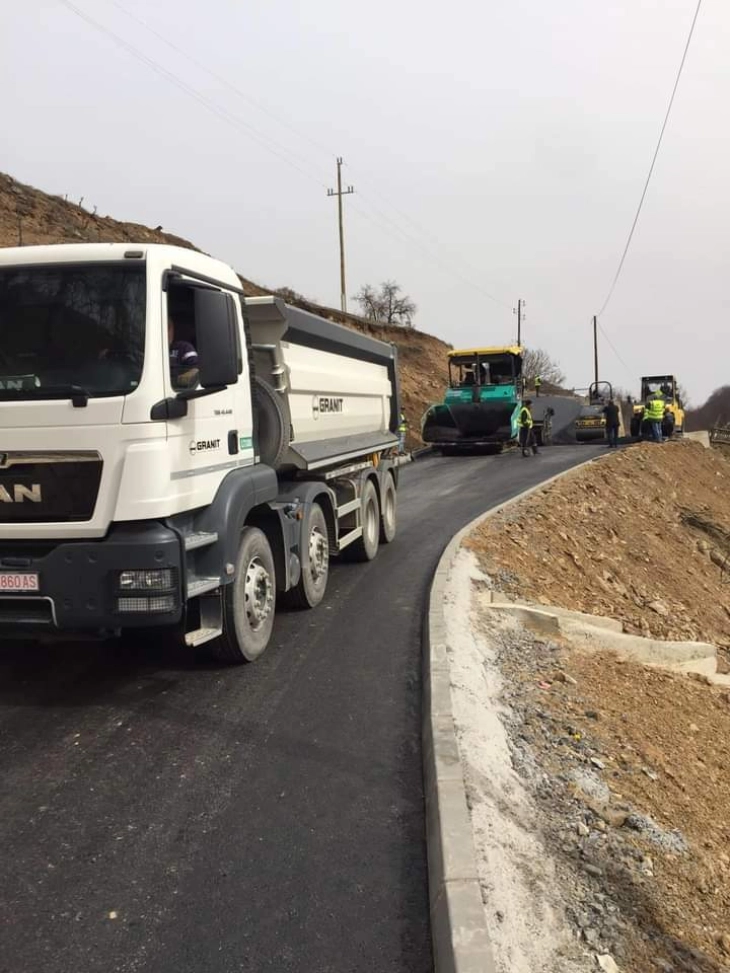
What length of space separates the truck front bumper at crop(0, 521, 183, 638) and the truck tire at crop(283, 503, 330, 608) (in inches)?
94.0

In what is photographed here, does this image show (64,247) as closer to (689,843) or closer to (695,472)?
(689,843)

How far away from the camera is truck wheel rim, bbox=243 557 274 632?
213 inches

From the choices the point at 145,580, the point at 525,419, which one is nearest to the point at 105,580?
the point at 145,580

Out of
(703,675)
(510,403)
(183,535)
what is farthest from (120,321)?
(510,403)

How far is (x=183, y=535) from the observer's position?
14.5 feet

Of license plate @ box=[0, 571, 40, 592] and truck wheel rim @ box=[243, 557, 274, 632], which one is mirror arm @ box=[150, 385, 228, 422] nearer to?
license plate @ box=[0, 571, 40, 592]

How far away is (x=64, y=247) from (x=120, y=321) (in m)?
0.66

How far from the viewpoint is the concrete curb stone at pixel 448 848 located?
7.97 ft

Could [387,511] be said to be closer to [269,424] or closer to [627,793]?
[269,424]

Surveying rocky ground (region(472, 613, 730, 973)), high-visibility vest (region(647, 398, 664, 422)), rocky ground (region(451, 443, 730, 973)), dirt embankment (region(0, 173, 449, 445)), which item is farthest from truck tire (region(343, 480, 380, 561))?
high-visibility vest (region(647, 398, 664, 422))

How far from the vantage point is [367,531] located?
30.3 ft

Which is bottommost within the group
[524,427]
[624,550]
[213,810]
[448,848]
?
[624,550]

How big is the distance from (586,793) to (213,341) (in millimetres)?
3342

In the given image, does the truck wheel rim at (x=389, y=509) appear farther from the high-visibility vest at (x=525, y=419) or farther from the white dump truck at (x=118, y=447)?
the high-visibility vest at (x=525, y=419)
